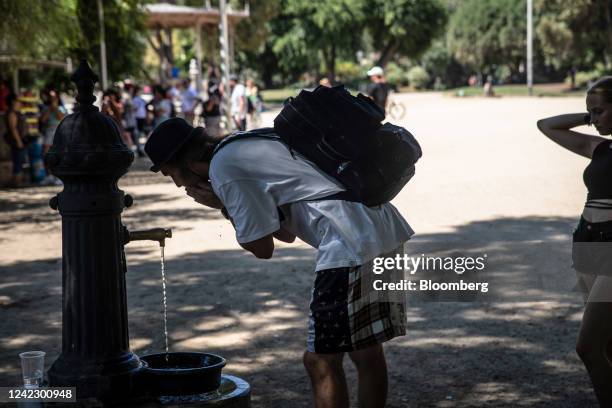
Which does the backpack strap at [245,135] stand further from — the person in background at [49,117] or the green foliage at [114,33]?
the person in background at [49,117]

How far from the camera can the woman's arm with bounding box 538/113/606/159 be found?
4.39 m

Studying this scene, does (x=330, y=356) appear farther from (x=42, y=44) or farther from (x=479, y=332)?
(x=42, y=44)

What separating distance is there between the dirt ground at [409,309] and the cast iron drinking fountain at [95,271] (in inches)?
37.6

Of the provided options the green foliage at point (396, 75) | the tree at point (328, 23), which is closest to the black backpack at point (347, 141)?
the tree at point (328, 23)

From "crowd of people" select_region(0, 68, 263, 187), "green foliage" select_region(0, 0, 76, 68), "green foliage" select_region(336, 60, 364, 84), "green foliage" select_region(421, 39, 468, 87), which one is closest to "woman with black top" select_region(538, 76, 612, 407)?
"crowd of people" select_region(0, 68, 263, 187)

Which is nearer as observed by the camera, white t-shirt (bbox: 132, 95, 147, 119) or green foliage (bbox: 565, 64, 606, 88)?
white t-shirt (bbox: 132, 95, 147, 119)

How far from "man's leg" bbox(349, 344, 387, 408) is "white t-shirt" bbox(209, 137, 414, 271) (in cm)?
43

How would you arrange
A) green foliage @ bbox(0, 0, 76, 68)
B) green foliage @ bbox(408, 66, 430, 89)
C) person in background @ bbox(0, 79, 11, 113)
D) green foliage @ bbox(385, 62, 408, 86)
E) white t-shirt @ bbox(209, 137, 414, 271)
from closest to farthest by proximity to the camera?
white t-shirt @ bbox(209, 137, 414, 271) < green foliage @ bbox(0, 0, 76, 68) < person in background @ bbox(0, 79, 11, 113) < green foliage @ bbox(385, 62, 408, 86) < green foliage @ bbox(408, 66, 430, 89)

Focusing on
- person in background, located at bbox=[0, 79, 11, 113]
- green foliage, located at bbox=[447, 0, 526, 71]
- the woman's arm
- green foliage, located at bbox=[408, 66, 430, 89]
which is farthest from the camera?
green foliage, located at bbox=[408, 66, 430, 89]

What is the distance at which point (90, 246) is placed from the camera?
3793 millimetres

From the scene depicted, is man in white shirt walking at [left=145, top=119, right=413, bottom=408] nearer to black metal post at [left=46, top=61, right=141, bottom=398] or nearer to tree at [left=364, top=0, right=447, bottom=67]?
black metal post at [left=46, top=61, right=141, bottom=398]

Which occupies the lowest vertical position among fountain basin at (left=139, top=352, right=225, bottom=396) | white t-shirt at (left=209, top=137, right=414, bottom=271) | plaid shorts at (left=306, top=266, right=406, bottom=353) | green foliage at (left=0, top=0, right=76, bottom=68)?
fountain basin at (left=139, top=352, right=225, bottom=396)

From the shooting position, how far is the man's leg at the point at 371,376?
378 cm

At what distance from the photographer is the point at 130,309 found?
22.2ft
